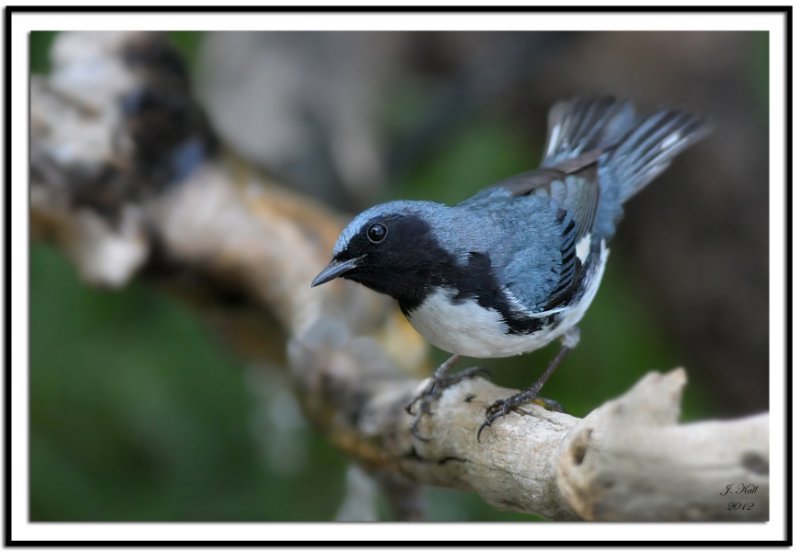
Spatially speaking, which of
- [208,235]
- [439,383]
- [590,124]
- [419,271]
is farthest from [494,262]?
[208,235]

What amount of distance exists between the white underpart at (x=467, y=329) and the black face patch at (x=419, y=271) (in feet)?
0.06

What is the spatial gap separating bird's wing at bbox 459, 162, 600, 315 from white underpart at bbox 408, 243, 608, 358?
0.08m

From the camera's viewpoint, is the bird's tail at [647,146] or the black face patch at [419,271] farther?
the bird's tail at [647,146]

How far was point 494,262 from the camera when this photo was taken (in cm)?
258

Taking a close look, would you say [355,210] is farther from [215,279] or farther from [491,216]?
[491,216]

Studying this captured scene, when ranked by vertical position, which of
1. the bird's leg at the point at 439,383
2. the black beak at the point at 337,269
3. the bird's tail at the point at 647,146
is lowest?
the bird's leg at the point at 439,383

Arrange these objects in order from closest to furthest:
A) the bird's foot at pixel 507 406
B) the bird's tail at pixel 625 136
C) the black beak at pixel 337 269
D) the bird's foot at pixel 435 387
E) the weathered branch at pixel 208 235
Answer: the black beak at pixel 337 269
the bird's foot at pixel 507 406
the bird's foot at pixel 435 387
the bird's tail at pixel 625 136
the weathered branch at pixel 208 235

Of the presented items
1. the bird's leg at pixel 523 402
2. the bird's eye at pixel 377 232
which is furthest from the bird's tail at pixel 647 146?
the bird's eye at pixel 377 232

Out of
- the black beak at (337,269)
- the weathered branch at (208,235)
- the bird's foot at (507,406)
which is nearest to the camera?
the black beak at (337,269)

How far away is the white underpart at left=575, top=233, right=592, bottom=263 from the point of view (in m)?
2.80

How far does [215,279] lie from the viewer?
3.96 meters

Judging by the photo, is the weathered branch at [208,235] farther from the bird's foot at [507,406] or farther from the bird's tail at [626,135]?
the bird's tail at [626,135]

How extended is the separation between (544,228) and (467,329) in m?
0.47

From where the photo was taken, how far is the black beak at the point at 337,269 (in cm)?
241
